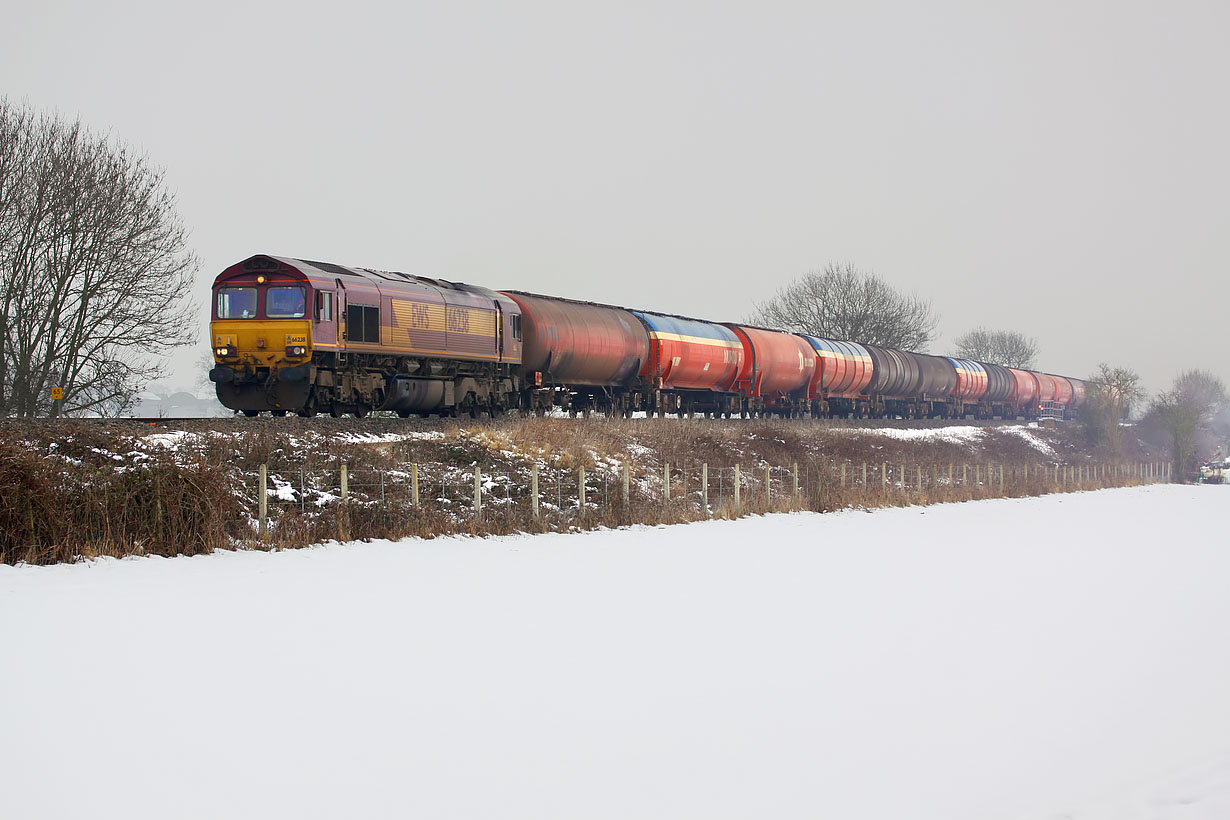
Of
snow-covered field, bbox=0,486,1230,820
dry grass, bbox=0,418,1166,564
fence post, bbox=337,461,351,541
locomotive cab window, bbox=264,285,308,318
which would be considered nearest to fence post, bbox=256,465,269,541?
dry grass, bbox=0,418,1166,564

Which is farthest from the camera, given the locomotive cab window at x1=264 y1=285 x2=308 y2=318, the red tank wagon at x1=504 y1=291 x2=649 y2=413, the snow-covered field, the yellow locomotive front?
the red tank wagon at x1=504 y1=291 x2=649 y2=413

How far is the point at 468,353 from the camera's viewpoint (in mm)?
25531

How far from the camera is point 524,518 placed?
773 inches

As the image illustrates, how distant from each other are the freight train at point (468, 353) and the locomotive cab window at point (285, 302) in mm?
27

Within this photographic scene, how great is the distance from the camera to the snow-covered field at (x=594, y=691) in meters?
6.54

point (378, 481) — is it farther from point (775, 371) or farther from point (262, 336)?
point (775, 371)

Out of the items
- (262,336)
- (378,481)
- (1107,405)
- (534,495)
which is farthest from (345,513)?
(1107,405)

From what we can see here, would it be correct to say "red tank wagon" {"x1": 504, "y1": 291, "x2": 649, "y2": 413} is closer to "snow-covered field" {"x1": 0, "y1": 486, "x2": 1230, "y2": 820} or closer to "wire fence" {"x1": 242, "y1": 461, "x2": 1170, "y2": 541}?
"wire fence" {"x1": 242, "y1": 461, "x2": 1170, "y2": 541}

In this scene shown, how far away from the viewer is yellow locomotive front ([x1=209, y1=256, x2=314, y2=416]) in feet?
72.1

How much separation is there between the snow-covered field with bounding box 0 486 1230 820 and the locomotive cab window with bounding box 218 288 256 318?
331 inches

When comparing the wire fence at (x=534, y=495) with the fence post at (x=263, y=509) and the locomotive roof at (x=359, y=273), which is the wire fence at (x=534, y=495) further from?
the locomotive roof at (x=359, y=273)

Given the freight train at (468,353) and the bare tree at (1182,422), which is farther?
the bare tree at (1182,422)

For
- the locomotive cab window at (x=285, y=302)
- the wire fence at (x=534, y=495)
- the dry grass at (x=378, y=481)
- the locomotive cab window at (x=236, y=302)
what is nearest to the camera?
the dry grass at (x=378, y=481)

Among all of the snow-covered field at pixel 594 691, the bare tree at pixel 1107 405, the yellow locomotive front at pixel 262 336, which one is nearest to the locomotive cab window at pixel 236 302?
the yellow locomotive front at pixel 262 336
